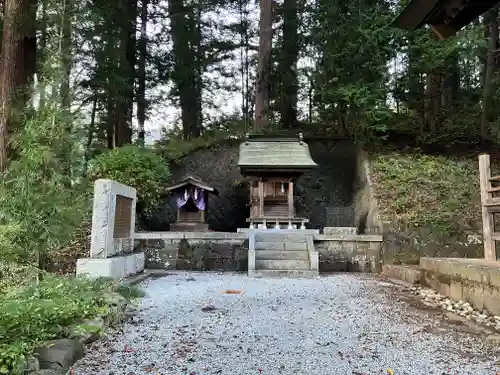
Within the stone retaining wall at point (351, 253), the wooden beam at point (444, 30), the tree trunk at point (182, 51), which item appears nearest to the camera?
the wooden beam at point (444, 30)

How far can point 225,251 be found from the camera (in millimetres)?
8719

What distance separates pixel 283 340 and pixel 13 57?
6.95 m

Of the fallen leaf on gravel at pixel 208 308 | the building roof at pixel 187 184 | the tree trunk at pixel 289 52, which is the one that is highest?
the tree trunk at pixel 289 52

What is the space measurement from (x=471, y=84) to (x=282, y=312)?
611 inches

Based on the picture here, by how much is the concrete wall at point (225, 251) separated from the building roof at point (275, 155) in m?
2.28

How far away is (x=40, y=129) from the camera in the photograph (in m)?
4.51

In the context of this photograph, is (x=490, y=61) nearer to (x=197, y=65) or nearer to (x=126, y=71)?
(x=126, y=71)

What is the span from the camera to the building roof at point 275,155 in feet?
33.8

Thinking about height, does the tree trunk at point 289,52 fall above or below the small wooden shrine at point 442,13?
above

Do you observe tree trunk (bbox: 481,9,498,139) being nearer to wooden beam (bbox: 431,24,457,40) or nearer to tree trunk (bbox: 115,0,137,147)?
wooden beam (bbox: 431,24,457,40)

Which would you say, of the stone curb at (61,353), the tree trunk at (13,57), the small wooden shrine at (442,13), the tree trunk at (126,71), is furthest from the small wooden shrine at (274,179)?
the small wooden shrine at (442,13)

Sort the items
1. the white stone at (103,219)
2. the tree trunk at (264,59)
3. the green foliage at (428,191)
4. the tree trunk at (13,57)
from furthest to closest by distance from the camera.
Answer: the tree trunk at (264,59)
the green foliage at (428,191)
the tree trunk at (13,57)
the white stone at (103,219)

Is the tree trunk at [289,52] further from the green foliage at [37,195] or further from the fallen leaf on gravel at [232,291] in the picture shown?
the green foliage at [37,195]

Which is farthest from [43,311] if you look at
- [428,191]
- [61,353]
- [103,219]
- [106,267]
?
[428,191]
